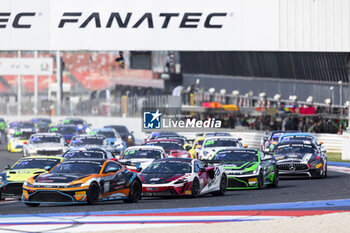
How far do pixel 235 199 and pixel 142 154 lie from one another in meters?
7.52

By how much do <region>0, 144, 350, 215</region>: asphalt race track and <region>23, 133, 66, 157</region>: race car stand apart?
43.9ft

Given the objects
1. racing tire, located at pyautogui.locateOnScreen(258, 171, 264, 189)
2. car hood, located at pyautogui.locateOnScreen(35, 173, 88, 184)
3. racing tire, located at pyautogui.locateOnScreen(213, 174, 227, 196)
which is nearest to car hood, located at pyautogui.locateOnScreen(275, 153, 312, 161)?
racing tire, located at pyautogui.locateOnScreen(258, 171, 264, 189)

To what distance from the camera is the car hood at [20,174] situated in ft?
66.7

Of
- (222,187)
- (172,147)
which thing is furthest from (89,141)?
(222,187)

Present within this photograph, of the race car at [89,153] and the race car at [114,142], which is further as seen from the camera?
the race car at [114,142]

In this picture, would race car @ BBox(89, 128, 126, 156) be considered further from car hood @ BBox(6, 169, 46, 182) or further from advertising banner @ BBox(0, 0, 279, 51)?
car hood @ BBox(6, 169, 46, 182)

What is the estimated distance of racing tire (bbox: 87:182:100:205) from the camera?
57.8 ft

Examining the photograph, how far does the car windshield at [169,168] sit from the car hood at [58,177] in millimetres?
3290

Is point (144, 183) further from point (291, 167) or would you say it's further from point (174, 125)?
point (174, 125)

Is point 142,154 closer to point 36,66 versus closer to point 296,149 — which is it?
point 296,149

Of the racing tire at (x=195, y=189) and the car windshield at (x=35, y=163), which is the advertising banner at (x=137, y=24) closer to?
the car windshield at (x=35, y=163)

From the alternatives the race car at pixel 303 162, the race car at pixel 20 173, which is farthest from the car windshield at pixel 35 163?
the race car at pixel 303 162

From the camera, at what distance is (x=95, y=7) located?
30.6 meters

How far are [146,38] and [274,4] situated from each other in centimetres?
474
